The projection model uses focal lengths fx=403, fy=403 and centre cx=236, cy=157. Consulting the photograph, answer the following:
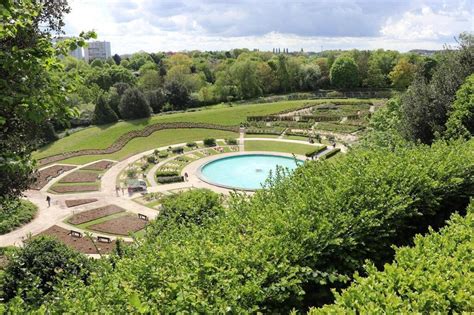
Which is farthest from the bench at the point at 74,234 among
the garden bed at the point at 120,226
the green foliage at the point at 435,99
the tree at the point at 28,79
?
the green foliage at the point at 435,99

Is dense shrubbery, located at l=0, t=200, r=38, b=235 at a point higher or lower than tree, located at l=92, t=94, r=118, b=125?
lower

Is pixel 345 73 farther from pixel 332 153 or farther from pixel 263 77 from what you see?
pixel 332 153

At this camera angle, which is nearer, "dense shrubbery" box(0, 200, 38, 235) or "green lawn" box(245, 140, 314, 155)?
"dense shrubbery" box(0, 200, 38, 235)

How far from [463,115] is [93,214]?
25.1 metres

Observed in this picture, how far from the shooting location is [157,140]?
51156 mm

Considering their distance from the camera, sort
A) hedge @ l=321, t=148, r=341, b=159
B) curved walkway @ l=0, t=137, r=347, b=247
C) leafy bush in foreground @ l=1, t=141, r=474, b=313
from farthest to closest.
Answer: hedge @ l=321, t=148, r=341, b=159 < curved walkway @ l=0, t=137, r=347, b=247 < leafy bush in foreground @ l=1, t=141, r=474, b=313

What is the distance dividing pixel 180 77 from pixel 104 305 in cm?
7824

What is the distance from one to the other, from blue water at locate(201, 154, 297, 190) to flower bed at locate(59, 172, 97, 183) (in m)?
10.6

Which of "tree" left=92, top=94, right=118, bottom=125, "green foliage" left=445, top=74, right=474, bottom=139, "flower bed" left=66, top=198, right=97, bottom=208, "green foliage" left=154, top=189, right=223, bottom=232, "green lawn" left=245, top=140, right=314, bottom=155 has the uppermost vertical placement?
"green foliage" left=445, top=74, right=474, bottom=139

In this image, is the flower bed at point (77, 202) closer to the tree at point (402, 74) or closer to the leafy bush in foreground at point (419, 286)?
the leafy bush in foreground at point (419, 286)

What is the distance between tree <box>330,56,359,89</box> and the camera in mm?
84000

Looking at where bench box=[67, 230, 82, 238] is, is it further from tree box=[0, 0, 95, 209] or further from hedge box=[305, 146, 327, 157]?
hedge box=[305, 146, 327, 157]

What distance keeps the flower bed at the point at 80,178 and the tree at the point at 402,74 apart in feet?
212

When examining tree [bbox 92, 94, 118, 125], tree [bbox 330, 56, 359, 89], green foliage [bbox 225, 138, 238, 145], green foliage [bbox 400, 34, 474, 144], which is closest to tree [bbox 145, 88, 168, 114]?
tree [bbox 92, 94, 118, 125]
